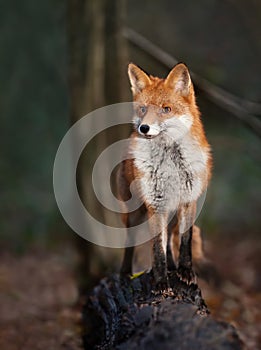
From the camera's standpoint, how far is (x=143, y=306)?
140 inches

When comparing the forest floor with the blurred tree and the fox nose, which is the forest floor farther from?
the fox nose

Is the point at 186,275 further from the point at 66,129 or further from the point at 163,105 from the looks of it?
the point at 66,129

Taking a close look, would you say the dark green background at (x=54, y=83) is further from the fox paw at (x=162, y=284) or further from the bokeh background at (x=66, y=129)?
the fox paw at (x=162, y=284)

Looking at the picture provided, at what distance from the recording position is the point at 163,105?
3.24 meters

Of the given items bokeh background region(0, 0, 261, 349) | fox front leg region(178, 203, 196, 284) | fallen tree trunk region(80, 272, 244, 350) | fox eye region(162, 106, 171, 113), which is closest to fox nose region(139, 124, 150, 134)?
fox eye region(162, 106, 171, 113)

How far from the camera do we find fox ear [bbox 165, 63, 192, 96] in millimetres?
3097

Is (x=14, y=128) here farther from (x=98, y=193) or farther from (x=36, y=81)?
(x=98, y=193)

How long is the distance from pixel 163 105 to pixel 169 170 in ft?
1.41

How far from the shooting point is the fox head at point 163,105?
3205 mm

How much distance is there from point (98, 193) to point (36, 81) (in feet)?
17.6

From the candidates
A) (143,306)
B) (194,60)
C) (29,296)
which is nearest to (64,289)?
(29,296)

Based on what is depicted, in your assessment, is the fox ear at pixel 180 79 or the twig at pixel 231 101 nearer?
the fox ear at pixel 180 79

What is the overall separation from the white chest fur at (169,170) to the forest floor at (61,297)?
219 centimetres

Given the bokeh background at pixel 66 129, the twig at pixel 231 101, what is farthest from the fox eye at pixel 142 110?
the bokeh background at pixel 66 129
